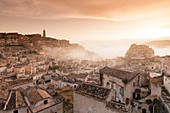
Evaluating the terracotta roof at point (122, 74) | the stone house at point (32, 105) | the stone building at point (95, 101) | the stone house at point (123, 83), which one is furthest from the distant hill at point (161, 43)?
the stone house at point (32, 105)

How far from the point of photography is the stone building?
928 centimetres

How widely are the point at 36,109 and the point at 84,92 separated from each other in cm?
548

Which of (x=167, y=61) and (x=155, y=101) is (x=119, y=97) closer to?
(x=155, y=101)

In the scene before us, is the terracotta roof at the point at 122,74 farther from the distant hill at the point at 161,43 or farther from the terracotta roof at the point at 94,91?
the distant hill at the point at 161,43

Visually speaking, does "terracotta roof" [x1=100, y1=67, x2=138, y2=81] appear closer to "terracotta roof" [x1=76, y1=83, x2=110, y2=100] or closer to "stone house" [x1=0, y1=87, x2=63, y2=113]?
"terracotta roof" [x1=76, y1=83, x2=110, y2=100]

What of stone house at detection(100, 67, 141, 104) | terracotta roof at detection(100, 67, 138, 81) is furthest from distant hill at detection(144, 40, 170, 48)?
stone house at detection(100, 67, 141, 104)

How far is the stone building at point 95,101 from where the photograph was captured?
9.28 metres

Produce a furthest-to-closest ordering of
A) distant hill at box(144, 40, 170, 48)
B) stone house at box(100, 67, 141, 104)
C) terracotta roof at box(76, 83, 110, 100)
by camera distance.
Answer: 1. distant hill at box(144, 40, 170, 48)
2. stone house at box(100, 67, 141, 104)
3. terracotta roof at box(76, 83, 110, 100)

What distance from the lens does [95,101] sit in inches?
410

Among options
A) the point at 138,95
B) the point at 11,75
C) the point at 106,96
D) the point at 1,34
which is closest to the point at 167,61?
the point at 138,95

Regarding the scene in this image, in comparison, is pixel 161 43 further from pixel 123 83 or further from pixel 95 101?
pixel 95 101

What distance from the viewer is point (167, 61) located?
17.4 meters

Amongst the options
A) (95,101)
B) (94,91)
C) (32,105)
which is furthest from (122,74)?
(32,105)

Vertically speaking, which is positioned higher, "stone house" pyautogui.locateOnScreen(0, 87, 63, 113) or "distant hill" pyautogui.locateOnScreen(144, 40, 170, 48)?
"distant hill" pyautogui.locateOnScreen(144, 40, 170, 48)
